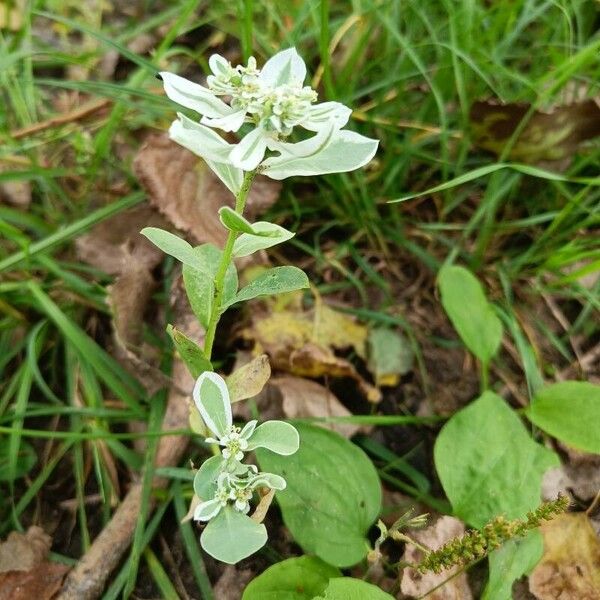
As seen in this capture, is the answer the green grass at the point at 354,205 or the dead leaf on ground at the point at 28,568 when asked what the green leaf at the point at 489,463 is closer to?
the green grass at the point at 354,205

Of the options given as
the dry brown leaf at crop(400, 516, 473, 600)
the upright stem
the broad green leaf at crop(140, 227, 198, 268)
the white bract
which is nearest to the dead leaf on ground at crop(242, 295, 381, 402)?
the dry brown leaf at crop(400, 516, 473, 600)

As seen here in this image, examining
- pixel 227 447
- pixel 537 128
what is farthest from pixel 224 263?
pixel 537 128

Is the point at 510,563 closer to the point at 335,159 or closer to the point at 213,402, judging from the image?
the point at 213,402

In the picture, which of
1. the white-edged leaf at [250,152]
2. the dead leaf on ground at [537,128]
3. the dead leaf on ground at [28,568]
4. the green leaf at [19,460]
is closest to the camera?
the white-edged leaf at [250,152]

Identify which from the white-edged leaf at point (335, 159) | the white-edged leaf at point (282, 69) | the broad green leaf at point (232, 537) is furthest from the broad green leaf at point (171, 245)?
the broad green leaf at point (232, 537)

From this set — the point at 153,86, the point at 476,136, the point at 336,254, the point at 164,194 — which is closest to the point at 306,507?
the point at 336,254

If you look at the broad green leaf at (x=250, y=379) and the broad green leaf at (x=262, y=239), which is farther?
the broad green leaf at (x=250, y=379)

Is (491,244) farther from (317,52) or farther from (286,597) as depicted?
(286,597)
